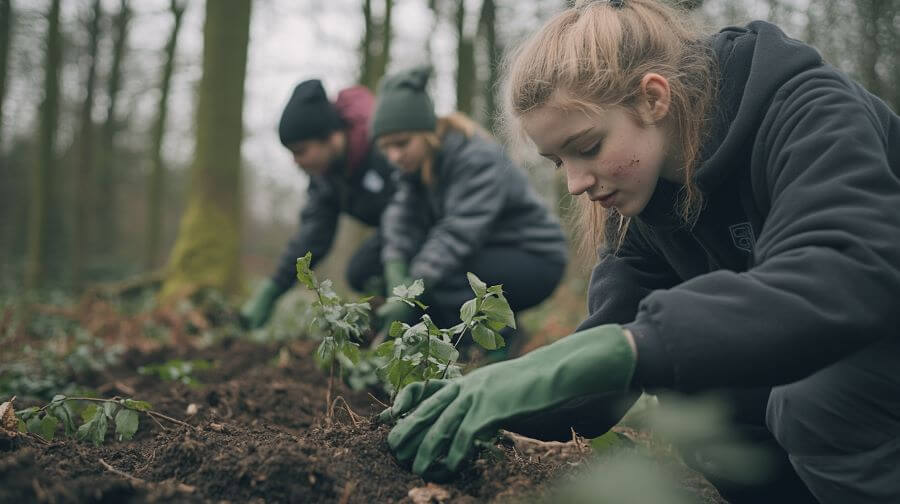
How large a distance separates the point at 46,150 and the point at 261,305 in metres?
5.54

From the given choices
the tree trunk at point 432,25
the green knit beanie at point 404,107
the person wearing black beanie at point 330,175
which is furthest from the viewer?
the tree trunk at point 432,25

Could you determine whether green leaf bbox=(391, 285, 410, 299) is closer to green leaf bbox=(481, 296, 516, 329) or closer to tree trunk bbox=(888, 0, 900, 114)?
green leaf bbox=(481, 296, 516, 329)

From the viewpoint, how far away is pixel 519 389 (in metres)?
1.25

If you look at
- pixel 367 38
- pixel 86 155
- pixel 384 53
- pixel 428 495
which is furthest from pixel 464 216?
pixel 86 155

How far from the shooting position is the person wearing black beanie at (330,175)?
4.32 metres

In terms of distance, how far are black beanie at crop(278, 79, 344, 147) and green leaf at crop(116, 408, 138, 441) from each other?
267cm

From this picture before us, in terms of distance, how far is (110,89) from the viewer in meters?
13.2

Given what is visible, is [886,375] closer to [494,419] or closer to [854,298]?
[854,298]

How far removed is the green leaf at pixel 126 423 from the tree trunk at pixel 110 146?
504 inches

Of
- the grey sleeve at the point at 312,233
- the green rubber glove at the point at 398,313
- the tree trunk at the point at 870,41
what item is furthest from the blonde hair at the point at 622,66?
the tree trunk at the point at 870,41

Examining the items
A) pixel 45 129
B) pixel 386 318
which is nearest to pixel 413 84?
pixel 386 318

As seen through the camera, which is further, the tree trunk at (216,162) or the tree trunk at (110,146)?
the tree trunk at (110,146)

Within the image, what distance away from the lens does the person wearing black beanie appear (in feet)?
14.2

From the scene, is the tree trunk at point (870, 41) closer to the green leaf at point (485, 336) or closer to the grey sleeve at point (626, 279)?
the grey sleeve at point (626, 279)
